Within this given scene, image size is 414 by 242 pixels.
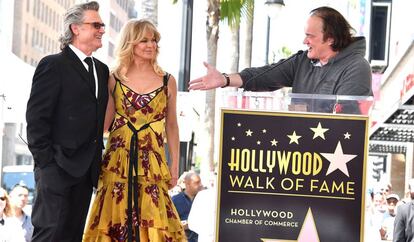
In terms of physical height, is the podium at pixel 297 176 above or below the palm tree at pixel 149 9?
below

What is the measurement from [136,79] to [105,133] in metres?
0.42

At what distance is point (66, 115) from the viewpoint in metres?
6.37

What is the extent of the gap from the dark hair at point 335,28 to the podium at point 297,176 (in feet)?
2.69

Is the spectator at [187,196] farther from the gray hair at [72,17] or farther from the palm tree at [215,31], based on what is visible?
the gray hair at [72,17]

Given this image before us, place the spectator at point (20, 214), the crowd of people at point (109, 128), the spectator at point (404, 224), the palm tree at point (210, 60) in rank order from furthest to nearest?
the palm tree at point (210, 60), the spectator at point (20, 214), the spectator at point (404, 224), the crowd of people at point (109, 128)

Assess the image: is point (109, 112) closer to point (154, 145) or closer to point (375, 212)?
point (154, 145)

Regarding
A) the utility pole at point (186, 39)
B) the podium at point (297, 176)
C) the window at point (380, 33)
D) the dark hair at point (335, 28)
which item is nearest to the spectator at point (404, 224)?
the utility pole at point (186, 39)

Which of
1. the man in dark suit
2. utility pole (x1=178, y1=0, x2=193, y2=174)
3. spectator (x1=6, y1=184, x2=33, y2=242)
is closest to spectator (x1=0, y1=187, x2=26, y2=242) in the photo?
spectator (x1=6, y1=184, x2=33, y2=242)

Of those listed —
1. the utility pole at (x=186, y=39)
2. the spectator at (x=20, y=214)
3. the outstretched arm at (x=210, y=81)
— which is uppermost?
the utility pole at (x=186, y=39)

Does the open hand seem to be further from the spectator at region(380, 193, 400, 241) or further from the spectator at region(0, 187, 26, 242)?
the spectator at region(380, 193, 400, 241)

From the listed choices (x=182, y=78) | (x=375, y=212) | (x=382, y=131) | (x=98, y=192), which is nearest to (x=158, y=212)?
(x=98, y=192)

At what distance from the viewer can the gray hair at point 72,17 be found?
21.7 ft

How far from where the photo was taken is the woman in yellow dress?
6430mm

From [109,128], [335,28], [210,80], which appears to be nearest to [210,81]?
[210,80]
